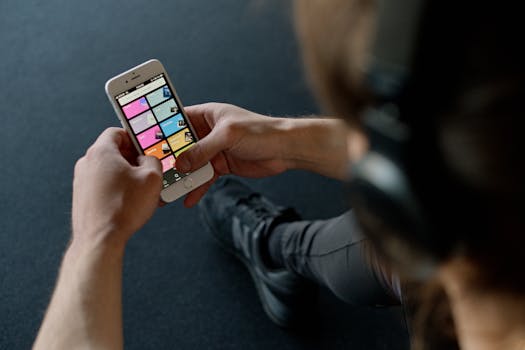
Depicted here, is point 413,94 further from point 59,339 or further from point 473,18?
point 59,339

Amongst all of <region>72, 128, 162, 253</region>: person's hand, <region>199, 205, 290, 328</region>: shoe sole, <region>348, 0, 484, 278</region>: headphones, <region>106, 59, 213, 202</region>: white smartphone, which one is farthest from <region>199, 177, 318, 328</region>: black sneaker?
<region>348, 0, 484, 278</region>: headphones

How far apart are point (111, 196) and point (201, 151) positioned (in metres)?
0.22

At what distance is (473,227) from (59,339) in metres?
0.57

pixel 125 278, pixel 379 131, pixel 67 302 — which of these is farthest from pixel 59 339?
pixel 125 278

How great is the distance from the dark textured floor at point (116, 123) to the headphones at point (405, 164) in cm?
88

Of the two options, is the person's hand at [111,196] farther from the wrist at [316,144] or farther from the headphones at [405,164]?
the headphones at [405,164]

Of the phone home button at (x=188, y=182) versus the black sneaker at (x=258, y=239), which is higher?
the phone home button at (x=188, y=182)

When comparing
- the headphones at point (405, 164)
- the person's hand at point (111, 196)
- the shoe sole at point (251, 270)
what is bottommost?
the shoe sole at point (251, 270)

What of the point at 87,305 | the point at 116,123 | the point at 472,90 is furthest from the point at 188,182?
the point at 472,90

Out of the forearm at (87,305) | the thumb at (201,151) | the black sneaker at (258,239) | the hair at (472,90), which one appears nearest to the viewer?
the hair at (472,90)

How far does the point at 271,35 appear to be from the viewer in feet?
6.13

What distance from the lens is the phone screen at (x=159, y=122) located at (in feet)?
3.50

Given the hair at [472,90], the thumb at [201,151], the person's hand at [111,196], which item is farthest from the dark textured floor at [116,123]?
the hair at [472,90]

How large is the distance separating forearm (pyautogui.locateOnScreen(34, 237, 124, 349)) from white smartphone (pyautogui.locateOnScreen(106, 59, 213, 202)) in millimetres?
266
